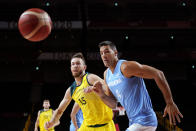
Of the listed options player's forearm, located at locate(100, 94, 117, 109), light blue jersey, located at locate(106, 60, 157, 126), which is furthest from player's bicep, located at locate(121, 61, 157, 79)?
player's forearm, located at locate(100, 94, 117, 109)

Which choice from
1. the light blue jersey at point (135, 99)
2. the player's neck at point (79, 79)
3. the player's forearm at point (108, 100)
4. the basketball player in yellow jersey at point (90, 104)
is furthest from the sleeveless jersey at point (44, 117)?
the light blue jersey at point (135, 99)

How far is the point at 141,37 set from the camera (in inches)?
603

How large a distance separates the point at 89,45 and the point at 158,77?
12.5m

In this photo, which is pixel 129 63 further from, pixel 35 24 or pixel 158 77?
pixel 35 24

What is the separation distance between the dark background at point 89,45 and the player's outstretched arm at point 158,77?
10.5 meters

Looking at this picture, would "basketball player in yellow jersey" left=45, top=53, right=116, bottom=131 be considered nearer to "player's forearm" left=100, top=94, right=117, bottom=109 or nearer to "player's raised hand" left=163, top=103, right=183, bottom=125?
"player's forearm" left=100, top=94, right=117, bottom=109

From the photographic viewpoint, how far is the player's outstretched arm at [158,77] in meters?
2.59

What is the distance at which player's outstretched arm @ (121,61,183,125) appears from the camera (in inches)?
102

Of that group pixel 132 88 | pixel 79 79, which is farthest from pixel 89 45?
pixel 132 88

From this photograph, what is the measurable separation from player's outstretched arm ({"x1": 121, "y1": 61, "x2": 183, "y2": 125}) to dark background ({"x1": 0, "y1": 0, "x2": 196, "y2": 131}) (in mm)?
10489

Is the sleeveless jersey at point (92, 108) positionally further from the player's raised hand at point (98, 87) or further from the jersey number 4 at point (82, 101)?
the player's raised hand at point (98, 87)

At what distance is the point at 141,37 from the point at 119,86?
12591 millimetres

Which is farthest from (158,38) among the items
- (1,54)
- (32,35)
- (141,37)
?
(32,35)

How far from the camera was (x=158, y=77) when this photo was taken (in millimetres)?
2643
